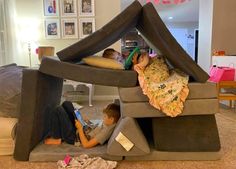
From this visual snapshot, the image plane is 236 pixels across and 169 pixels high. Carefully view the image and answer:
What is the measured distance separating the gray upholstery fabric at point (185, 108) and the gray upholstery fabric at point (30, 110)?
70cm

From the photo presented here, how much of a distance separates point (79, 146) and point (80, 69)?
0.71 meters

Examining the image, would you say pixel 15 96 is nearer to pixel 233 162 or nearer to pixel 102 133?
pixel 102 133

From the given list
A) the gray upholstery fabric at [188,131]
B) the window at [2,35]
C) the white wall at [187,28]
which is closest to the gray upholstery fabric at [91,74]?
the gray upholstery fabric at [188,131]

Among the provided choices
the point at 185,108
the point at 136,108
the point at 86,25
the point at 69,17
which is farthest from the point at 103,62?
the point at 69,17

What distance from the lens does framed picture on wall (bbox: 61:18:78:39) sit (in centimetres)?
441

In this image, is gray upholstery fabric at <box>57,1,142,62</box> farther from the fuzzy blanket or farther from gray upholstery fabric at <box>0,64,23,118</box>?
the fuzzy blanket

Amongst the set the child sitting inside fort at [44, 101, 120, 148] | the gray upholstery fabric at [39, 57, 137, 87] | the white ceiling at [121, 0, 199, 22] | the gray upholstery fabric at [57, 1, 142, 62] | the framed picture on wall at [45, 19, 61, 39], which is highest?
the white ceiling at [121, 0, 199, 22]

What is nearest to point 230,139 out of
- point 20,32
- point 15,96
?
point 15,96

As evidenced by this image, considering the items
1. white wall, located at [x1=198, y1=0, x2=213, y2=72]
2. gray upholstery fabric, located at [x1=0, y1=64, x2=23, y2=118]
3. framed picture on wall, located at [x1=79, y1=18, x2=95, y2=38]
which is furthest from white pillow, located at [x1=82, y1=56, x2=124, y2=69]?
white wall, located at [x1=198, y1=0, x2=213, y2=72]

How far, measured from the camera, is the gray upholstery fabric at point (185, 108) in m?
1.85

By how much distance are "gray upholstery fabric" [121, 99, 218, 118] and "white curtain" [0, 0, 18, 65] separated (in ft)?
9.75

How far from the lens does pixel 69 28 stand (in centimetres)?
443

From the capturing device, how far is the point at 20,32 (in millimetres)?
4395

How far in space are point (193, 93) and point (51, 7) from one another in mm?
3452
